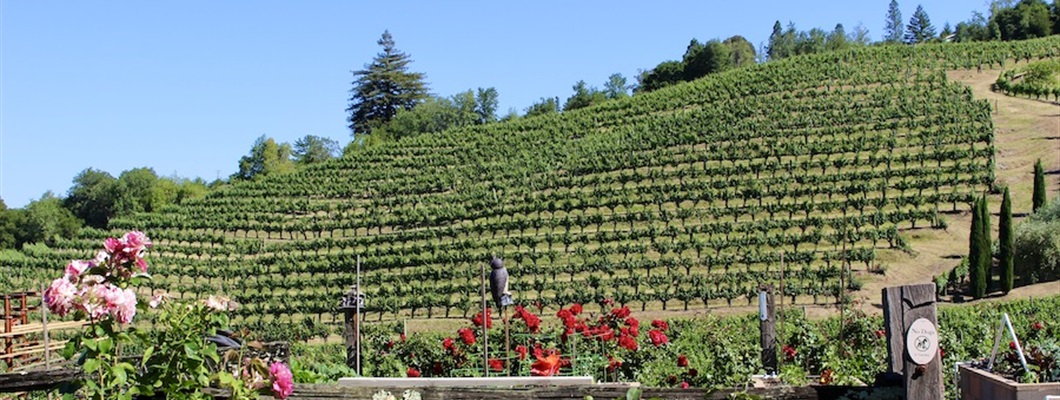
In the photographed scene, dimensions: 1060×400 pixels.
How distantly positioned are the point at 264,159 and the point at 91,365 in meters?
87.7

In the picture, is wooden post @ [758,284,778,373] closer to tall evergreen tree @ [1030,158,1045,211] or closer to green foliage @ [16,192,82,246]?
tall evergreen tree @ [1030,158,1045,211]

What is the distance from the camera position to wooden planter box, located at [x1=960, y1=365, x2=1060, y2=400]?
16.3 ft

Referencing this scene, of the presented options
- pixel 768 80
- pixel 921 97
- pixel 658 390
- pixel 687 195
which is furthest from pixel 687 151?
pixel 658 390

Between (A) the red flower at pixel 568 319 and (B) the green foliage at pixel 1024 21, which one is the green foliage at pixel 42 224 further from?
(B) the green foliage at pixel 1024 21

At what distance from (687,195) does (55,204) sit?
5894 centimetres

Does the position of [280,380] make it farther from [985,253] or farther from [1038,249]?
[1038,249]

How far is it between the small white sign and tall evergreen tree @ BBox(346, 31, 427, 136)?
290 ft

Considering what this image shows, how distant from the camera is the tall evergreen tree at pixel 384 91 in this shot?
93125mm

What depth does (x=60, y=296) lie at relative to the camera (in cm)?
406

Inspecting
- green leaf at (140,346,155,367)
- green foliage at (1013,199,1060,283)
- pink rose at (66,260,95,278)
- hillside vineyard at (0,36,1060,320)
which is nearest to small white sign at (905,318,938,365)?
green leaf at (140,346,155,367)

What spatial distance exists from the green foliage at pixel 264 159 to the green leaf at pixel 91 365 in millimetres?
85284

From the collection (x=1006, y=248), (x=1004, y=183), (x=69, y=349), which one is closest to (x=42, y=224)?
(x=1004, y=183)

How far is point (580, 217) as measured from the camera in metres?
40.8

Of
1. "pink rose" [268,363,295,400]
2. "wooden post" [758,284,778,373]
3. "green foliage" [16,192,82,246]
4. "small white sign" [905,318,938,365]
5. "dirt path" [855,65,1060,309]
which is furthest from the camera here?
"green foliage" [16,192,82,246]
